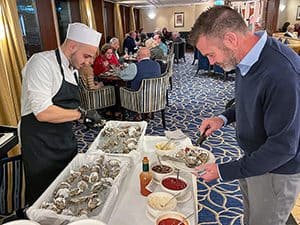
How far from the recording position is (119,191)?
1241mm

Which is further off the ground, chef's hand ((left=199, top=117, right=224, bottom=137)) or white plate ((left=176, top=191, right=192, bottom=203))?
chef's hand ((left=199, top=117, right=224, bottom=137))

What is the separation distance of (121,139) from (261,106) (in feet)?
2.99

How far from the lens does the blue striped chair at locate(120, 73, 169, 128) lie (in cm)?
367

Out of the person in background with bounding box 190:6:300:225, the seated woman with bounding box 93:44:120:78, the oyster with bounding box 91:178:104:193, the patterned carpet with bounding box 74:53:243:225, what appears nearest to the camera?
the person in background with bounding box 190:6:300:225

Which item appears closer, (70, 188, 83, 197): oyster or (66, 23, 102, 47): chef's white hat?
(70, 188, 83, 197): oyster

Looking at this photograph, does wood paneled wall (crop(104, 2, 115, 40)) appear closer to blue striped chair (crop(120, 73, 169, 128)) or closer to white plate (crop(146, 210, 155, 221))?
blue striped chair (crop(120, 73, 169, 128))

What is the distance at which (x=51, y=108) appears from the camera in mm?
1455

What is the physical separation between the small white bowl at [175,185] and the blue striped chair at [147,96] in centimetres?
245

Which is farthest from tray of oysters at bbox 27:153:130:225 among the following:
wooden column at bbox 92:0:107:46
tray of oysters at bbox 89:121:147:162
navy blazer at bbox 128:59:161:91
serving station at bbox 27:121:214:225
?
wooden column at bbox 92:0:107:46

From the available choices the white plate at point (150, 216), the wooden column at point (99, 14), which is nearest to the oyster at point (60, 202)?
the white plate at point (150, 216)

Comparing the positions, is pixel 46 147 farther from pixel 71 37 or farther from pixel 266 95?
pixel 266 95

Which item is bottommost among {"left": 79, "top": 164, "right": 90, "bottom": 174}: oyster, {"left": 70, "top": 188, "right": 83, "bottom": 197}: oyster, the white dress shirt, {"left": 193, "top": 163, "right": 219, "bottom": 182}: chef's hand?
{"left": 70, "top": 188, "right": 83, "bottom": 197}: oyster

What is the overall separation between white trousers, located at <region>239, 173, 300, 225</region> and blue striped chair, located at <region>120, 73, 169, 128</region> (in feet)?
8.46

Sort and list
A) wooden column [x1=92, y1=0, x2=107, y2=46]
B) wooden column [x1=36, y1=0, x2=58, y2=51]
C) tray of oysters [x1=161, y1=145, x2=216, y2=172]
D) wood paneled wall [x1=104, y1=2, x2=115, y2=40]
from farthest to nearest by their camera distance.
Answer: wood paneled wall [x1=104, y1=2, x2=115, y2=40] → wooden column [x1=92, y1=0, x2=107, y2=46] → wooden column [x1=36, y1=0, x2=58, y2=51] → tray of oysters [x1=161, y1=145, x2=216, y2=172]
